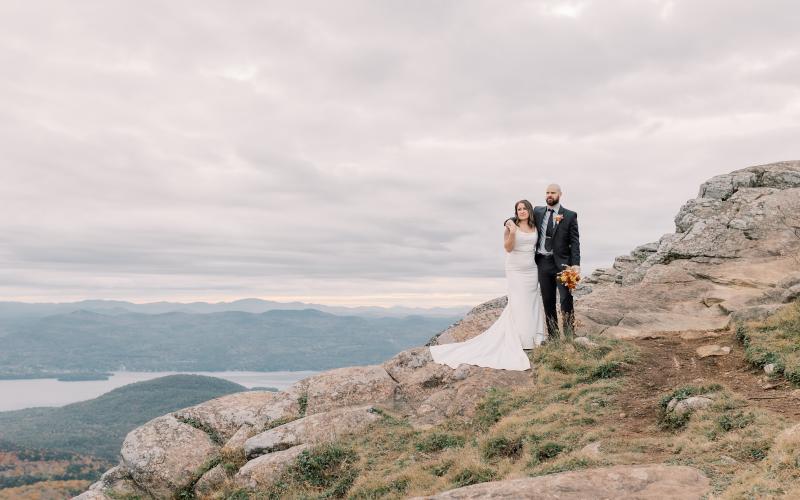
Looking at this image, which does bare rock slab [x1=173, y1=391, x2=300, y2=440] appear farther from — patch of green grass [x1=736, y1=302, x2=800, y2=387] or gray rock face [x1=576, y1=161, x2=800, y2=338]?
patch of green grass [x1=736, y1=302, x2=800, y2=387]

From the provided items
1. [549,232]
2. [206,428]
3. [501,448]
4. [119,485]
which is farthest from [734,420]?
[119,485]

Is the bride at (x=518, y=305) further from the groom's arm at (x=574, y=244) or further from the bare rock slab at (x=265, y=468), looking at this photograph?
the bare rock slab at (x=265, y=468)

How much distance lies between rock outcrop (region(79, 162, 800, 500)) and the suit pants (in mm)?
1018

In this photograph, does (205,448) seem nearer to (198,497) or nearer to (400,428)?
(198,497)

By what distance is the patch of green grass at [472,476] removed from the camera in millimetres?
9953

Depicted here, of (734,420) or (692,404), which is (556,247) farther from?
(734,420)

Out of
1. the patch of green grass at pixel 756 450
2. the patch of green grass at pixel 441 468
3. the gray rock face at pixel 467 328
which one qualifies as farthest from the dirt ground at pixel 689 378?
the gray rock face at pixel 467 328

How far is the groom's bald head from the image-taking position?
52.6 ft

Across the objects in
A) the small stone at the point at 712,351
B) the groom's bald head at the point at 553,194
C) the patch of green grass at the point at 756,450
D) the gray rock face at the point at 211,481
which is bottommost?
the gray rock face at the point at 211,481

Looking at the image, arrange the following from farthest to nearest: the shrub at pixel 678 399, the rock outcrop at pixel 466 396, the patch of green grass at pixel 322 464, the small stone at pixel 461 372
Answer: the small stone at pixel 461 372
the patch of green grass at pixel 322 464
the shrub at pixel 678 399
the rock outcrop at pixel 466 396

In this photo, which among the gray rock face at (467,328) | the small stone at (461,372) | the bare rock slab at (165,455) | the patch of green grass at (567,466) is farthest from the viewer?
the gray rock face at (467,328)

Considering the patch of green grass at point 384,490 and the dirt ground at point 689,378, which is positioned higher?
the dirt ground at point 689,378

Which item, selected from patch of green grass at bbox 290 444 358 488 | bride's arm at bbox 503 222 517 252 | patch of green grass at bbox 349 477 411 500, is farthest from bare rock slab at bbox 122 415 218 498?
bride's arm at bbox 503 222 517 252

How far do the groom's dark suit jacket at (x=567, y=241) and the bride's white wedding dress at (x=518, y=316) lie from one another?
0.80 meters
